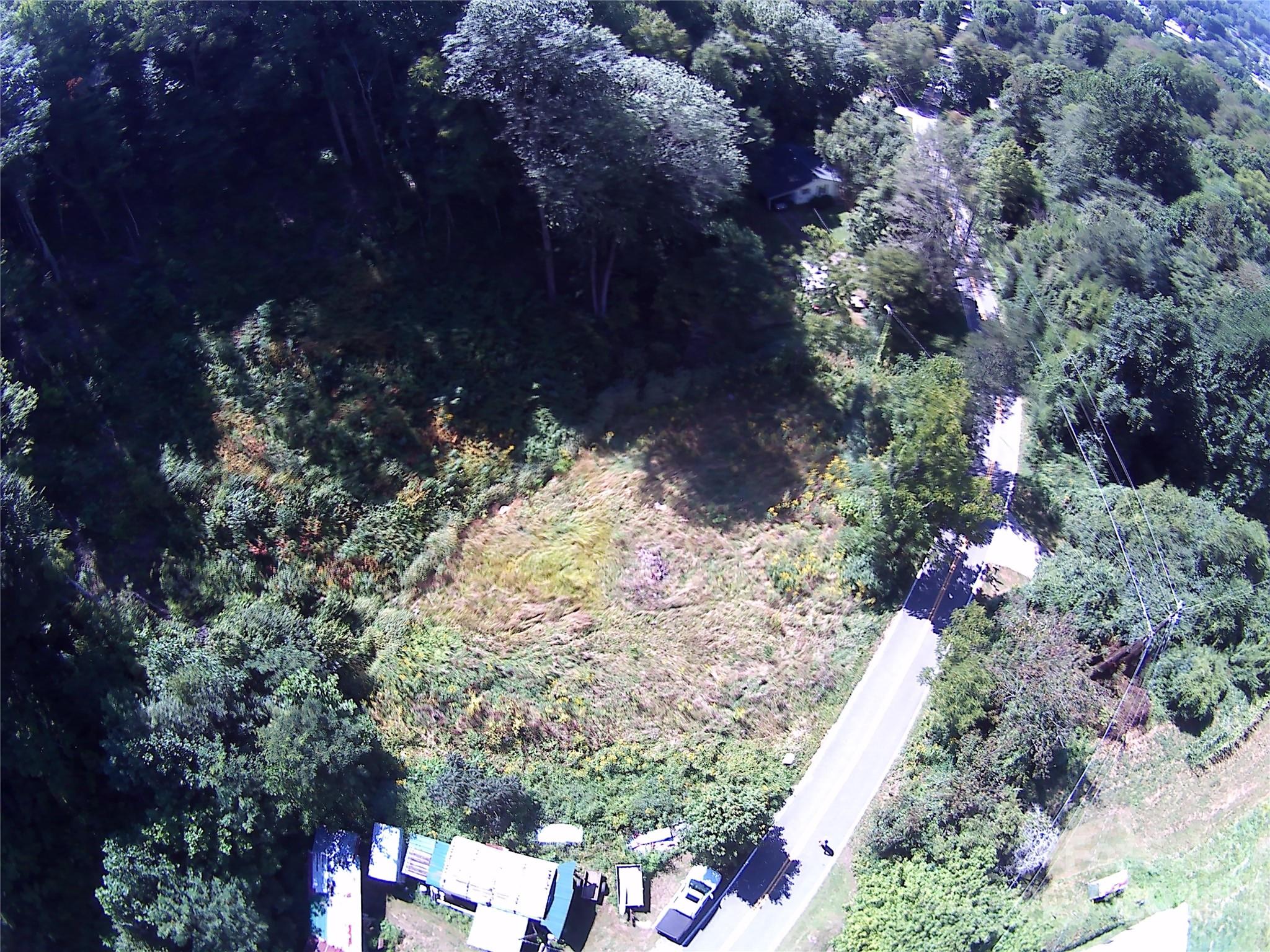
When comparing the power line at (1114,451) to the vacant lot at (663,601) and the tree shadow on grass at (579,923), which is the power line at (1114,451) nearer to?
the vacant lot at (663,601)

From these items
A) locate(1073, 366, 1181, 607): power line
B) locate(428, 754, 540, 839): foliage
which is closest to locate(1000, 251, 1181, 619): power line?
locate(1073, 366, 1181, 607): power line

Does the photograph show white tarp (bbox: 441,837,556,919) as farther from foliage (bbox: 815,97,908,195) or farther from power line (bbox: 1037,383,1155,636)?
foliage (bbox: 815,97,908,195)

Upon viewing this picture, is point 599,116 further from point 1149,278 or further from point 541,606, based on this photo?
point 1149,278

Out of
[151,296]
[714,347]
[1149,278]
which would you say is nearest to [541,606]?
[714,347]

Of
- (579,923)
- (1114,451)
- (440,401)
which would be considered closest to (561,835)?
(579,923)

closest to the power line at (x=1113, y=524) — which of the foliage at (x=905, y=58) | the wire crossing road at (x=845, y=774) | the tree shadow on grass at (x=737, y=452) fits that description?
Result: the wire crossing road at (x=845, y=774)

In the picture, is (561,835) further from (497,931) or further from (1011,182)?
(1011,182)
